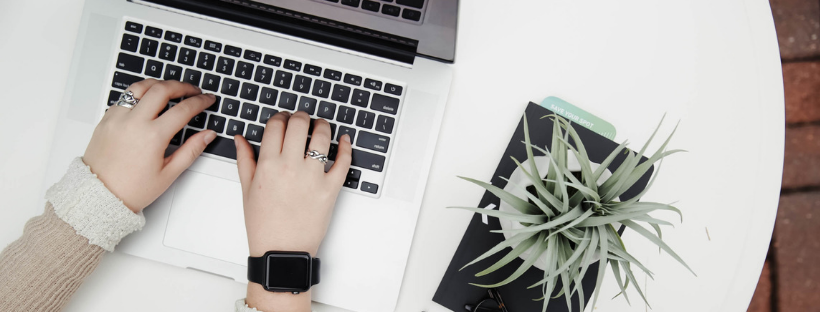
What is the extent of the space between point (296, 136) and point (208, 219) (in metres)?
0.16

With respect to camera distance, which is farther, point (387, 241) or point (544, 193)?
point (387, 241)

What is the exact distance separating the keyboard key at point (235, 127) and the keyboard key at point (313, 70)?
0.10 meters

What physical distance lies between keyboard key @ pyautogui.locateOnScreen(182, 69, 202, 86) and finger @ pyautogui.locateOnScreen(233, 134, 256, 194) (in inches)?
3.7

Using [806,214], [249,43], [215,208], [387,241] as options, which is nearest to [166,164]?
[215,208]

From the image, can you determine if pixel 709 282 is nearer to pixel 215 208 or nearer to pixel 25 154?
pixel 215 208

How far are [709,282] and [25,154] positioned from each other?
0.92 meters

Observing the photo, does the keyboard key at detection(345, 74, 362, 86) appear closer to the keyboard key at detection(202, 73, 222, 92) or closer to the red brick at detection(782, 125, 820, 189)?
the keyboard key at detection(202, 73, 222, 92)

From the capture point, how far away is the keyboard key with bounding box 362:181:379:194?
0.58 meters

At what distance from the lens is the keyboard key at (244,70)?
0.59 metres

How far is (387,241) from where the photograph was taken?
0.59 metres

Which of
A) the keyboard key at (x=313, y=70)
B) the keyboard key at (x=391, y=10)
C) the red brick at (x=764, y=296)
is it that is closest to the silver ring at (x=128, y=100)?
the keyboard key at (x=313, y=70)

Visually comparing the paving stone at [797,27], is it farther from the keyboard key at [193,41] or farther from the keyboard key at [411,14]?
the keyboard key at [193,41]

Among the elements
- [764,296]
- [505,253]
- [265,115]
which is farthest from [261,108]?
[764,296]

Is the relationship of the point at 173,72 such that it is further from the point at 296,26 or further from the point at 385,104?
the point at 385,104
